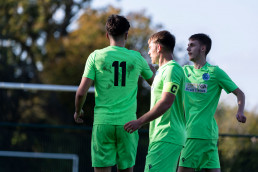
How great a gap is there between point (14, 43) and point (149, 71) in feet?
79.9

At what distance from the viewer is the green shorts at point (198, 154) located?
6230 mm

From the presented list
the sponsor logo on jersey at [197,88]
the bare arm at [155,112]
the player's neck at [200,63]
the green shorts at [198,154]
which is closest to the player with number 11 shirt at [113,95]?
the bare arm at [155,112]

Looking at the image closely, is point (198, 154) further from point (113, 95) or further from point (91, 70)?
point (91, 70)

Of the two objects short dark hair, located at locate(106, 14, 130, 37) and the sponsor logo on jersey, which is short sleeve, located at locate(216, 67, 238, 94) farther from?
short dark hair, located at locate(106, 14, 130, 37)

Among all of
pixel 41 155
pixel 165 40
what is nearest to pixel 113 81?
pixel 165 40

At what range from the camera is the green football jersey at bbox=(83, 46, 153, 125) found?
5.04 meters

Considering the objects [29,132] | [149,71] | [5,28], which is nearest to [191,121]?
[149,71]

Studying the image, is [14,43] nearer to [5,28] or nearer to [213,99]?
[5,28]

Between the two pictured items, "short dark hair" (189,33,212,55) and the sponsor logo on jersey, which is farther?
"short dark hair" (189,33,212,55)

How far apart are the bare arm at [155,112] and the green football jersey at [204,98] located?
5.84ft

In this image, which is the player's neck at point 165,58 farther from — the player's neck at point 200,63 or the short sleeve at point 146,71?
the player's neck at point 200,63

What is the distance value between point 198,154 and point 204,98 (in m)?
0.69

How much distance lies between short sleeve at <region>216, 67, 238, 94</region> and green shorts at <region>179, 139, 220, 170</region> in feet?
2.21

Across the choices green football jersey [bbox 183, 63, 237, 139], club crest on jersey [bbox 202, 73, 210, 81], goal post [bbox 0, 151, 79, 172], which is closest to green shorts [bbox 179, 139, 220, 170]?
green football jersey [bbox 183, 63, 237, 139]
